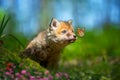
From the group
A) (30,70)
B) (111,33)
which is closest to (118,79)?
(30,70)

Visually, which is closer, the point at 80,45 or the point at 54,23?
the point at 54,23

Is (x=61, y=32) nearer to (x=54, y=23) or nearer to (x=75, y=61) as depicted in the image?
(x=54, y=23)

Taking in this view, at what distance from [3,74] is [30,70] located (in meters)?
0.76

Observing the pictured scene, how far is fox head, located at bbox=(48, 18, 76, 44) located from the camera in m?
8.03

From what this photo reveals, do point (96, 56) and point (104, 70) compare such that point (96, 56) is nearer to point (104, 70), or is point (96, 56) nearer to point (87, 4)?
point (104, 70)

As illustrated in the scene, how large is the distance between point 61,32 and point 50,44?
30cm

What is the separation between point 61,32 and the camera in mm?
8250

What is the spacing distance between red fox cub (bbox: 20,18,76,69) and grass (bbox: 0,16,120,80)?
0.24 m

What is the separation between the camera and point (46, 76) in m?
7.56

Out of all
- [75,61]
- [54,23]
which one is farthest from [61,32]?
[75,61]

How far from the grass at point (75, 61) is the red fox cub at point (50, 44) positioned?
24cm

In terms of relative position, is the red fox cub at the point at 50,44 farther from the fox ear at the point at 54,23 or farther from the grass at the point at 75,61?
the grass at the point at 75,61

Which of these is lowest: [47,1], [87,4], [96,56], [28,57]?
[28,57]

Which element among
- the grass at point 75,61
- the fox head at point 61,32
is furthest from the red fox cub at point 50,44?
the grass at point 75,61
